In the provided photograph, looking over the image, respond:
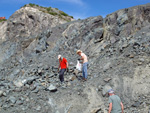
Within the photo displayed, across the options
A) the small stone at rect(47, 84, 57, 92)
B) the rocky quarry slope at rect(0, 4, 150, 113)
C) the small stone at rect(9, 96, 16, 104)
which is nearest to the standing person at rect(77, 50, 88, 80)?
the rocky quarry slope at rect(0, 4, 150, 113)

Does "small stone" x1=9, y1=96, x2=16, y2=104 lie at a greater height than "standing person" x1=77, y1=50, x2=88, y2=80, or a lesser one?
lesser

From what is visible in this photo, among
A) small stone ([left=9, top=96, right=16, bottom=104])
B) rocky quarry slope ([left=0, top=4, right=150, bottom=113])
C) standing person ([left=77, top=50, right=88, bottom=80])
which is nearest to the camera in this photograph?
small stone ([left=9, top=96, right=16, bottom=104])

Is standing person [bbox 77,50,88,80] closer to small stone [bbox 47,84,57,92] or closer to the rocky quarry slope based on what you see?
the rocky quarry slope

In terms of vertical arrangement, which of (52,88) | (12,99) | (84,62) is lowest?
(12,99)

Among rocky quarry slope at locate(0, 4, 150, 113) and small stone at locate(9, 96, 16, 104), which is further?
rocky quarry slope at locate(0, 4, 150, 113)

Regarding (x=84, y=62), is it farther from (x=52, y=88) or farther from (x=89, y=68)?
(x=52, y=88)

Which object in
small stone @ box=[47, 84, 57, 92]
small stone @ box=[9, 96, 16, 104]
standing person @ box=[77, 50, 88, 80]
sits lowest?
small stone @ box=[9, 96, 16, 104]

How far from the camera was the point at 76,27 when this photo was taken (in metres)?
15.0

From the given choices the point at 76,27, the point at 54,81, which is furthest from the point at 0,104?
the point at 76,27

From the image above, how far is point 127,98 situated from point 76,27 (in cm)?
926

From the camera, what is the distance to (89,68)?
32.4 feet

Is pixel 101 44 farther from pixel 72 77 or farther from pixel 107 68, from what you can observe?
pixel 72 77

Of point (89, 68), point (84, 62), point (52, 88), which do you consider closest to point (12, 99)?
point (52, 88)

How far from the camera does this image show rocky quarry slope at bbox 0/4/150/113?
7.11m
